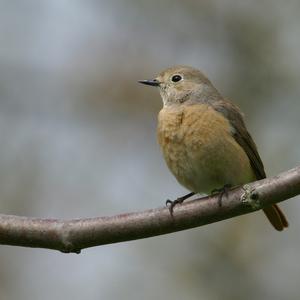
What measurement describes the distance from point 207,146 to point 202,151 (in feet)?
0.19

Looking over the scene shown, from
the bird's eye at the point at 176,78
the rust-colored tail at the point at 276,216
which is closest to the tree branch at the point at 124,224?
the rust-colored tail at the point at 276,216

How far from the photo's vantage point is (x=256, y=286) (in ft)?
26.6

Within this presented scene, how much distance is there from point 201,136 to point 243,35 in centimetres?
385

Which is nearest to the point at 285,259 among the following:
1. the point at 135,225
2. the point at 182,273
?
the point at 182,273

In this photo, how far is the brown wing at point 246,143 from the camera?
20.6 ft

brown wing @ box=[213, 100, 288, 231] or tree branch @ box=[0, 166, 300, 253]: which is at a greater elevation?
brown wing @ box=[213, 100, 288, 231]

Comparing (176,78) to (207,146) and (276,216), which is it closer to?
(207,146)

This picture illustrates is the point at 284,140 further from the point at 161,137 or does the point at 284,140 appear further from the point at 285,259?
the point at 161,137

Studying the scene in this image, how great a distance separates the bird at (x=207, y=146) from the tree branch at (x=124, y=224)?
52.7 inches

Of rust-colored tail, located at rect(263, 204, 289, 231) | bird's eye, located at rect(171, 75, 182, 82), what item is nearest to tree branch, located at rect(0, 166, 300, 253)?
rust-colored tail, located at rect(263, 204, 289, 231)

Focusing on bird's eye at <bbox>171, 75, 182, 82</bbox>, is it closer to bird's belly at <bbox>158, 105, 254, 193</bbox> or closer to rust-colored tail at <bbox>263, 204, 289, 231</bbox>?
bird's belly at <bbox>158, 105, 254, 193</bbox>

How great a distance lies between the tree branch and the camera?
4.21 meters

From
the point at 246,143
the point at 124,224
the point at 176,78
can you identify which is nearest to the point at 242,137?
the point at 246,143

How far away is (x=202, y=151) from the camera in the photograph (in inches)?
233
